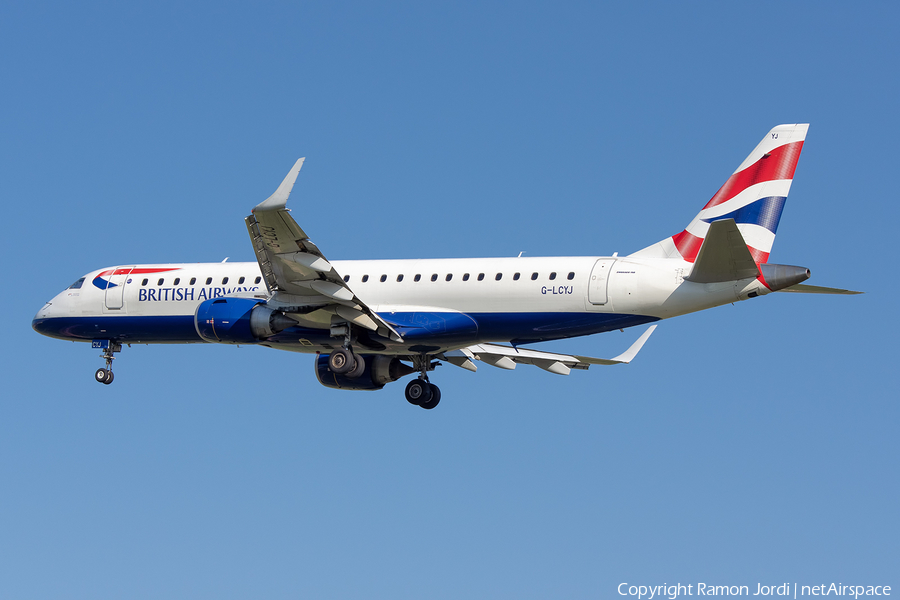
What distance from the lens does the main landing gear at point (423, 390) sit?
38750 mm

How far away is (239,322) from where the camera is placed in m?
34.3

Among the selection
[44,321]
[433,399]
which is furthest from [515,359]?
[44,321]

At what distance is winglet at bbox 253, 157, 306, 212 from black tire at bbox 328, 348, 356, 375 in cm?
634

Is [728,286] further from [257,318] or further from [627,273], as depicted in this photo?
[257,318]

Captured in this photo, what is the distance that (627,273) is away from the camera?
32406 mm

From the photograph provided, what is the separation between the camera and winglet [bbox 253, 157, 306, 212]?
29844 mm

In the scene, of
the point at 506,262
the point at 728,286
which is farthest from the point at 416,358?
the point at 728,286

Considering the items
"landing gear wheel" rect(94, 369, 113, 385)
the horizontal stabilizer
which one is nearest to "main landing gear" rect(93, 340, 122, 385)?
"landing gear wheel" rect(94, 369, 113, 385)

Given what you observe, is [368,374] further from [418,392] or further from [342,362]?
[342,362]

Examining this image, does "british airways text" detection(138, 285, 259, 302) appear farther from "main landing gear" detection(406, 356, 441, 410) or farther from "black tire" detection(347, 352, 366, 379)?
"main landing gear" detection(406, 356, 441, 410)

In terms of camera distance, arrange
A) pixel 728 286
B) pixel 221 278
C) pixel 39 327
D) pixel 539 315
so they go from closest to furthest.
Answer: pixel 728 286, pixel 539 315, pixel 221 278, pixel 39 327

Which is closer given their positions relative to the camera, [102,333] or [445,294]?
[445,294]

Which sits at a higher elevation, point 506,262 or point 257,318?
point 506,262

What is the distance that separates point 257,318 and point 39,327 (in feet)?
33.4
